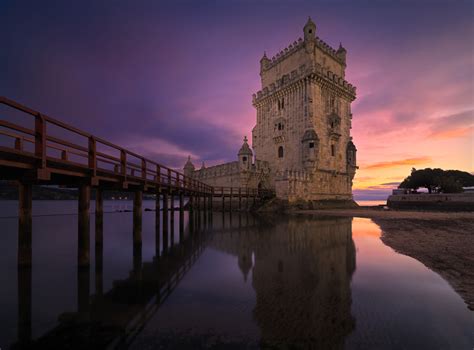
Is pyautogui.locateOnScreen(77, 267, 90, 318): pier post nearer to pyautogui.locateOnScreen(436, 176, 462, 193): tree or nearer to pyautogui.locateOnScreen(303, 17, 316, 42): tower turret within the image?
pyautogui.locateOnScreen(303, 17, 316, 42): tower turret

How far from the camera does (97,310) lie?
510 cm

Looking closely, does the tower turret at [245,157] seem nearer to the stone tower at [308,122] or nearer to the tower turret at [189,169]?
the stone tower at [308,122]

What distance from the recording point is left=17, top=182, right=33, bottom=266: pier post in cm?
727

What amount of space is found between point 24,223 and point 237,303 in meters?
6.94

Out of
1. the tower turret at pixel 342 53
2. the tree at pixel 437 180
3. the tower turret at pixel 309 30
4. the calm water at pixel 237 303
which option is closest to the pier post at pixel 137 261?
the calm water at pixel 237 303

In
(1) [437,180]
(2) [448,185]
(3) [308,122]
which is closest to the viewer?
(3) [308,122]

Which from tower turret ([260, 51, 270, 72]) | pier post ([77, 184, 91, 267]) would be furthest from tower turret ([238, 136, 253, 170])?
pier post ([77, 184, 91, 267])

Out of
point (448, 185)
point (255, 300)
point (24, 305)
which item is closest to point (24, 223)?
point (24, 305)

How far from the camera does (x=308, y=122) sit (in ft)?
108

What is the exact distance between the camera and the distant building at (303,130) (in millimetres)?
32406

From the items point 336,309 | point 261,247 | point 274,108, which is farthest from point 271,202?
point 336,309

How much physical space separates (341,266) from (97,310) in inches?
284

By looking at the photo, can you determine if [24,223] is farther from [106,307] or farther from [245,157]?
[245,157]

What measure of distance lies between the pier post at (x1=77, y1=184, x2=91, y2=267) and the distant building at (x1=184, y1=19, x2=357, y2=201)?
25345mm
